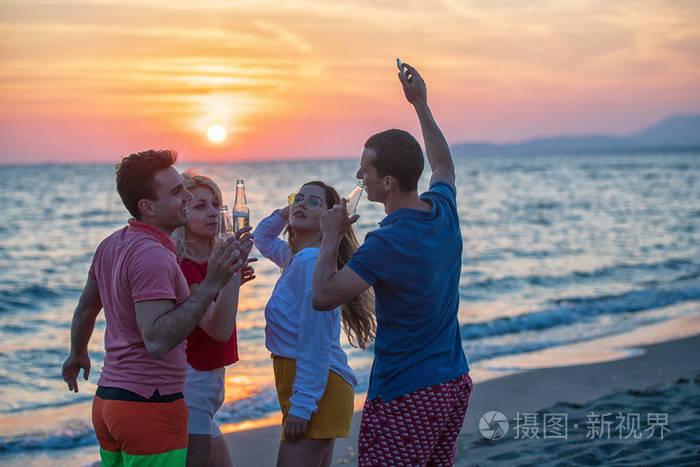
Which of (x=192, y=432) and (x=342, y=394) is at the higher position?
(x=342, y=394)

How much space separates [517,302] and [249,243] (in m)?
12.2

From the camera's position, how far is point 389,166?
10.3 feet

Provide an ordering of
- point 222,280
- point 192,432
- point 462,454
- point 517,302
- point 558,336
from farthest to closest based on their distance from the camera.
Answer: point 517,302 → point 558,336 → point 462,454 → point 192,432 → point 222,280

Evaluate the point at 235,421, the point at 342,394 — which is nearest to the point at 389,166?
the point at 342,394

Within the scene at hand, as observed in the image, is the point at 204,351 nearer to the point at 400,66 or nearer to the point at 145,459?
the point at 145,459

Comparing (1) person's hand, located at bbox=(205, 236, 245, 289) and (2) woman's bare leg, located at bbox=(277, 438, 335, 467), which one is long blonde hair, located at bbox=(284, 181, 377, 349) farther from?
(1) person's hand, located at bbox=(205, 236, 245, 289)

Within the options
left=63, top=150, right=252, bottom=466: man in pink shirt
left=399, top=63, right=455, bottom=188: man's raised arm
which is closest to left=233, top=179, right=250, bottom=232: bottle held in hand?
left=63, top=150, right=252, bottom=466: man in pink shirt

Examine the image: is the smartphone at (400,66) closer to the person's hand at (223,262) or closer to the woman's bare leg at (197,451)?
the person's hand at (223,262)

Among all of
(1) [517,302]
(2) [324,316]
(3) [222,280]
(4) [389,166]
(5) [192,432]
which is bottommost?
(1) [517,302]

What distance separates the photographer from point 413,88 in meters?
3.81

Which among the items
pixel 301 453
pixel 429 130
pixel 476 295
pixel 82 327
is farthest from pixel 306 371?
pixel 476 295

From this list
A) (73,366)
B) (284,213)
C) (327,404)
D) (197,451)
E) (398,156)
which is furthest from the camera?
(284,213)

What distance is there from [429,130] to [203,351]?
1.77 m

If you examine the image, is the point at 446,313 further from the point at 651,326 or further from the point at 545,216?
the point at 545,216
